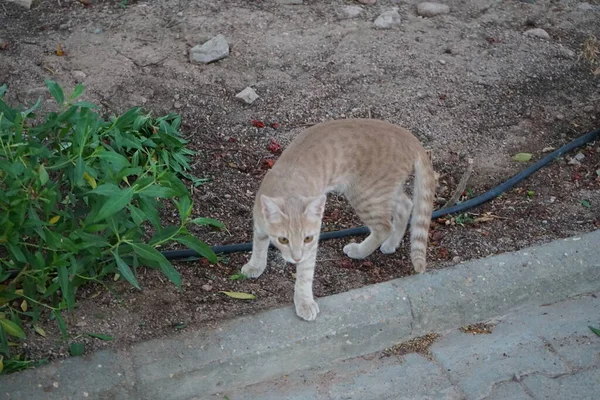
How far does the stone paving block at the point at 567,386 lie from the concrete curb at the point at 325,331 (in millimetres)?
492

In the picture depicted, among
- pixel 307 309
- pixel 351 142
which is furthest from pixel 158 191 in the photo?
pixel 351 142

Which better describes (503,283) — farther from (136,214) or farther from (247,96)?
(247,96)

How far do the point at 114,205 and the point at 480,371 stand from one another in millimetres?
1902

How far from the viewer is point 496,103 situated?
5656 millimetres

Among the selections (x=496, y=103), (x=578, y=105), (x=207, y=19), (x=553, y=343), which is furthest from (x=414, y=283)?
(x=207, y=19)

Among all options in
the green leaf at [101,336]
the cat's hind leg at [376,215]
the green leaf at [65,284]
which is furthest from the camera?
the cat's hind leg at [376,215]

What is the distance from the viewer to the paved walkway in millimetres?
3748

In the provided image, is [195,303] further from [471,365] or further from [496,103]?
[496,103]

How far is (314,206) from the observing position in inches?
151

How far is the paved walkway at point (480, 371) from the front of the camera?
3748mm

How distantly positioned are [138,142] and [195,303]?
108 centimetres

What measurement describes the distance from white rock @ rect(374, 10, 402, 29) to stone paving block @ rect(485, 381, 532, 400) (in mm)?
3346

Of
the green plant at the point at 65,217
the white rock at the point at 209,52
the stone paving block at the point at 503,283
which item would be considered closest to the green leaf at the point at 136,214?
the green plant at the point at 65,217

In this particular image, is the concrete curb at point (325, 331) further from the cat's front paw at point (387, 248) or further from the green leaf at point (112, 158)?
the green leaf at point (112, 158)
